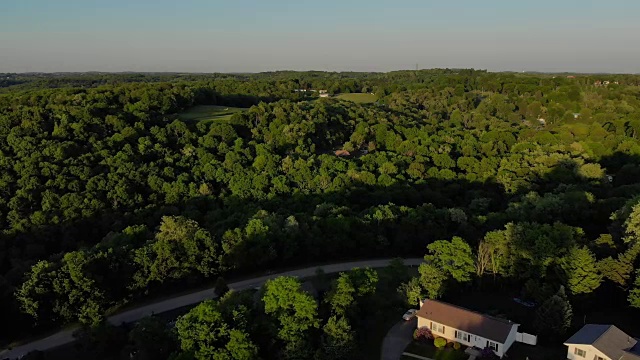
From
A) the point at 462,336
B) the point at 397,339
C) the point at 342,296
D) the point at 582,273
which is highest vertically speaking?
the point at 582,273

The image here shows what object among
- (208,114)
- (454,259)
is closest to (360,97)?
(208,114)

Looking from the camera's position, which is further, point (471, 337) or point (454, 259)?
point (454, 259)

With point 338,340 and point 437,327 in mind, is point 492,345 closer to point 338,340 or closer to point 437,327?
point 437,327

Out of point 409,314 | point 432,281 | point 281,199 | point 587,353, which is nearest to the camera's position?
point 587,353

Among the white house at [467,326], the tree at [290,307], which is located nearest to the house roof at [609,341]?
the white house at [467,326]

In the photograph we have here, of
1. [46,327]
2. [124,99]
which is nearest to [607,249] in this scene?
[46,327]

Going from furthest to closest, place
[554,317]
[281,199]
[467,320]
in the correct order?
[281,199]
[467,320]
[554,317]

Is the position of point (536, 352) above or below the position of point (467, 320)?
below

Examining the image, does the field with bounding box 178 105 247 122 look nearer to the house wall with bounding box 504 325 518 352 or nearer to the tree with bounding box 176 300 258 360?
the tree with bounding box 176 300 258 360
